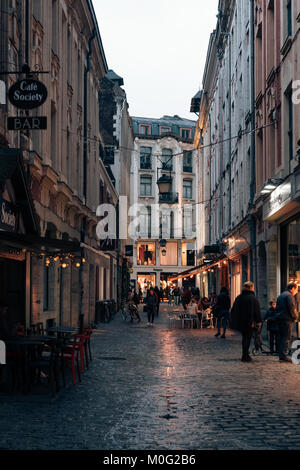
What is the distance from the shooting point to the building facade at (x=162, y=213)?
2901 inches

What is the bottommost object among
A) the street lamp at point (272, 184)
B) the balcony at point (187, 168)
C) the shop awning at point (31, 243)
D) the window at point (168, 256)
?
the shop awning at point (31, 243)

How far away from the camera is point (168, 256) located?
74.6 metres

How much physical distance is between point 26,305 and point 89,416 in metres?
9.43

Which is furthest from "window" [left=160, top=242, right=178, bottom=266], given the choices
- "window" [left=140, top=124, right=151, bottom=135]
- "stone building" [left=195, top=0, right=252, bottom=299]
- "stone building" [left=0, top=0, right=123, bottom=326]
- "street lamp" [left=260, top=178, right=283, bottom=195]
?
"street lamp" [left=260, top=178, right=283, bottom=195]

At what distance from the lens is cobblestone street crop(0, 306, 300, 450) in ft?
23.7

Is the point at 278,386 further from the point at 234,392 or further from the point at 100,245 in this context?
the point at 100,245

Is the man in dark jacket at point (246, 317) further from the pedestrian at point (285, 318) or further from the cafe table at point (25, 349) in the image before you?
the cafe table at point (25, 349)

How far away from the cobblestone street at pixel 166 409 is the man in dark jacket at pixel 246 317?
584 mm

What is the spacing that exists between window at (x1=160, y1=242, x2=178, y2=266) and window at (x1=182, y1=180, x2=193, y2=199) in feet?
20.2

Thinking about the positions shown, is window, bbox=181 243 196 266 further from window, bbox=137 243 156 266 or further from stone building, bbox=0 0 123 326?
stone building, bbox=0 0 123 326

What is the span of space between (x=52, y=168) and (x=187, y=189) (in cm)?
5769

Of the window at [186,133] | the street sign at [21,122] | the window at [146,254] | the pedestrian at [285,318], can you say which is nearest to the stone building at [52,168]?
the street sign at [21,122]
